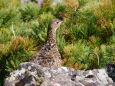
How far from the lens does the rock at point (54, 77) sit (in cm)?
321

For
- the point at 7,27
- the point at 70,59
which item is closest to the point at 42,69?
the point at 70,59

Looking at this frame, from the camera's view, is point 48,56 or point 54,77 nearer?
point 54,77

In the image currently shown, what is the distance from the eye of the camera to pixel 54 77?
10.7 feet

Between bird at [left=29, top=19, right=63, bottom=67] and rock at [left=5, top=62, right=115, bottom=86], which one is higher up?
rock at [left=5, top=62, right=115, bottom=86]

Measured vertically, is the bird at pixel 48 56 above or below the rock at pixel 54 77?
below

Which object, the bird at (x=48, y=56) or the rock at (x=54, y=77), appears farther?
the bird at (x=48, y=56)

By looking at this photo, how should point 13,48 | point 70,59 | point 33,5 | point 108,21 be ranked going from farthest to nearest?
1. point 33,5
2. point 108,21
3. point 13,48
4. point 70,59

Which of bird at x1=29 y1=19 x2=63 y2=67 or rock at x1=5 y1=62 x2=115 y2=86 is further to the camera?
bird at x1=29 y1=19 x2=63 y2=67

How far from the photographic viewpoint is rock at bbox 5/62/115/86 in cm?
321

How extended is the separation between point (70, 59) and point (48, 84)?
133cm

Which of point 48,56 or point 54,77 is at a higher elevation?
point 54,77

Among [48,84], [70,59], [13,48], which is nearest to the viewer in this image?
[48,84]

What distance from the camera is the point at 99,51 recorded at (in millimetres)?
4637

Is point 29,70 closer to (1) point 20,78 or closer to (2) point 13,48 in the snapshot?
(1) point 20,78
